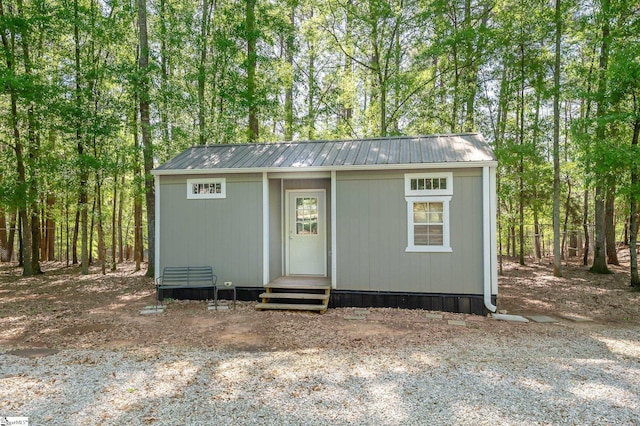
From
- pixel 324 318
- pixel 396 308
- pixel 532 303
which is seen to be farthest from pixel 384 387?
pixel 532 303

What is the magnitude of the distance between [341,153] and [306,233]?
180cm

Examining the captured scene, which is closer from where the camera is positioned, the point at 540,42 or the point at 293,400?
the point at 293,400

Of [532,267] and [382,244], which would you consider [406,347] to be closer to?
[382,244]

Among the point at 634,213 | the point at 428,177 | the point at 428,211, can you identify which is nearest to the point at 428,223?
the point at 428,211

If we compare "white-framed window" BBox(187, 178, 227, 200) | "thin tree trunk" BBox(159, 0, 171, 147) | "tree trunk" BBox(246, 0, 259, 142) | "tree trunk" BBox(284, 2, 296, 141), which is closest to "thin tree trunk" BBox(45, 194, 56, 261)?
"thin tree trunk" BBox(159, 0, 171, 147)

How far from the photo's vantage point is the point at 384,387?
3.23 metres

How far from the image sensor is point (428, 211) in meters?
6.20

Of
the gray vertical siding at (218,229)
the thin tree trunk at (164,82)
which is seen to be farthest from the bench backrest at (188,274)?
the thin tree trunk at (164,82)

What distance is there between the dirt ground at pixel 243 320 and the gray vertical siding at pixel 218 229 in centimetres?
77

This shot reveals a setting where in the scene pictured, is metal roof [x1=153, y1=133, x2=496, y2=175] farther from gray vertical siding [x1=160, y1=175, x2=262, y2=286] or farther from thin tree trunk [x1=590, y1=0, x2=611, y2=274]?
thin tree trunk [x1=590, y1=0, x2=611, y2=274]

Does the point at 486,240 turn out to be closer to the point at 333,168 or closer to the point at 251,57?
the point at 333,168

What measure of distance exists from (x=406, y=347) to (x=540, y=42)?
1032 cm

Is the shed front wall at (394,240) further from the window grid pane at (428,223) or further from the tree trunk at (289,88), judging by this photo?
the tree trunk at (289,88)

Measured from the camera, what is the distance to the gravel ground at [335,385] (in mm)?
2729
